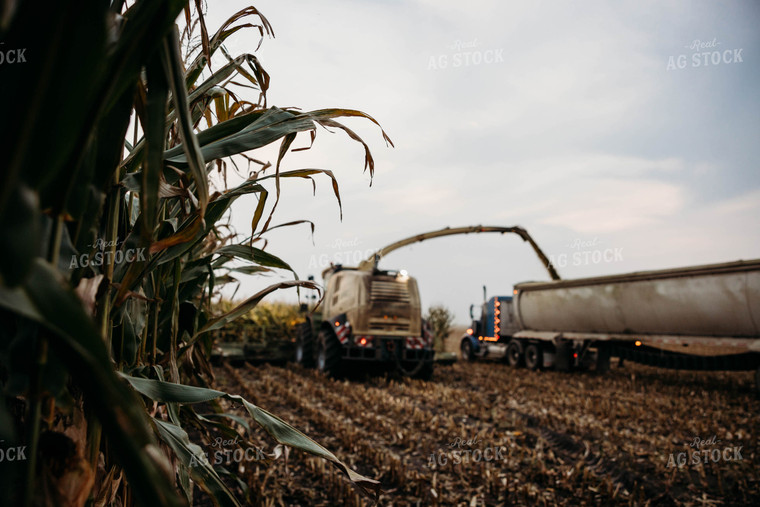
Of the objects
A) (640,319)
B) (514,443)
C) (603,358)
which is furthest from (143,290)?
(603,358)

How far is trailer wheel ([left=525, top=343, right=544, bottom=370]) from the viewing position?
1245 centimetres

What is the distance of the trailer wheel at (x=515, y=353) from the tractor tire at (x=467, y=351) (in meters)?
1.82

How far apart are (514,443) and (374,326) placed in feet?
17.0

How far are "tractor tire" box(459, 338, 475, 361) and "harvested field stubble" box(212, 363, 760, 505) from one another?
6201 millimetres

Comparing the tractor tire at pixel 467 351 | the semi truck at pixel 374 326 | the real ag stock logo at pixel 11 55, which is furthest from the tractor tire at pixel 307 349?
the real ag stock logo at pixel 11 55

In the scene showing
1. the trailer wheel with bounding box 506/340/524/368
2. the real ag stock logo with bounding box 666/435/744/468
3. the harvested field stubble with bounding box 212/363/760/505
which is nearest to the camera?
the harvested field stubble with bounding box 212/363/760/505

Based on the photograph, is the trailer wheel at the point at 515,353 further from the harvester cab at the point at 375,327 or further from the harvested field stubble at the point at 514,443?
the harvester cab at the point at 375,327

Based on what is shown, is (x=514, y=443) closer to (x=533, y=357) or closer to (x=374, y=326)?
(x=374, y=326)

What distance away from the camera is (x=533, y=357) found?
41.7ft

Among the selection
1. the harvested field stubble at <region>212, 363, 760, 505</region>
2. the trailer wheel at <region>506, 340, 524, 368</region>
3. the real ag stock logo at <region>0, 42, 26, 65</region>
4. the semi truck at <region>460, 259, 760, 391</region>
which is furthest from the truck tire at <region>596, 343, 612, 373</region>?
the real ag stock logo at <region>0, 42, 26, 65</region>

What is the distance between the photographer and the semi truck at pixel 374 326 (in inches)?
377

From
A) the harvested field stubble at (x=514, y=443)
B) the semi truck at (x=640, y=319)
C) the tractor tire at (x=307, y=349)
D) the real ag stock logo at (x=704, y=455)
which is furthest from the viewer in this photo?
the tractor tire at (x=307, y=349)

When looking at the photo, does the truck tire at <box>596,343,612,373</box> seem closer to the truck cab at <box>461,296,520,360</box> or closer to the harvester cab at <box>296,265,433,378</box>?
the truck cab at <box>461,296,520,360</box>

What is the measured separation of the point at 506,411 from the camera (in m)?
6.88
